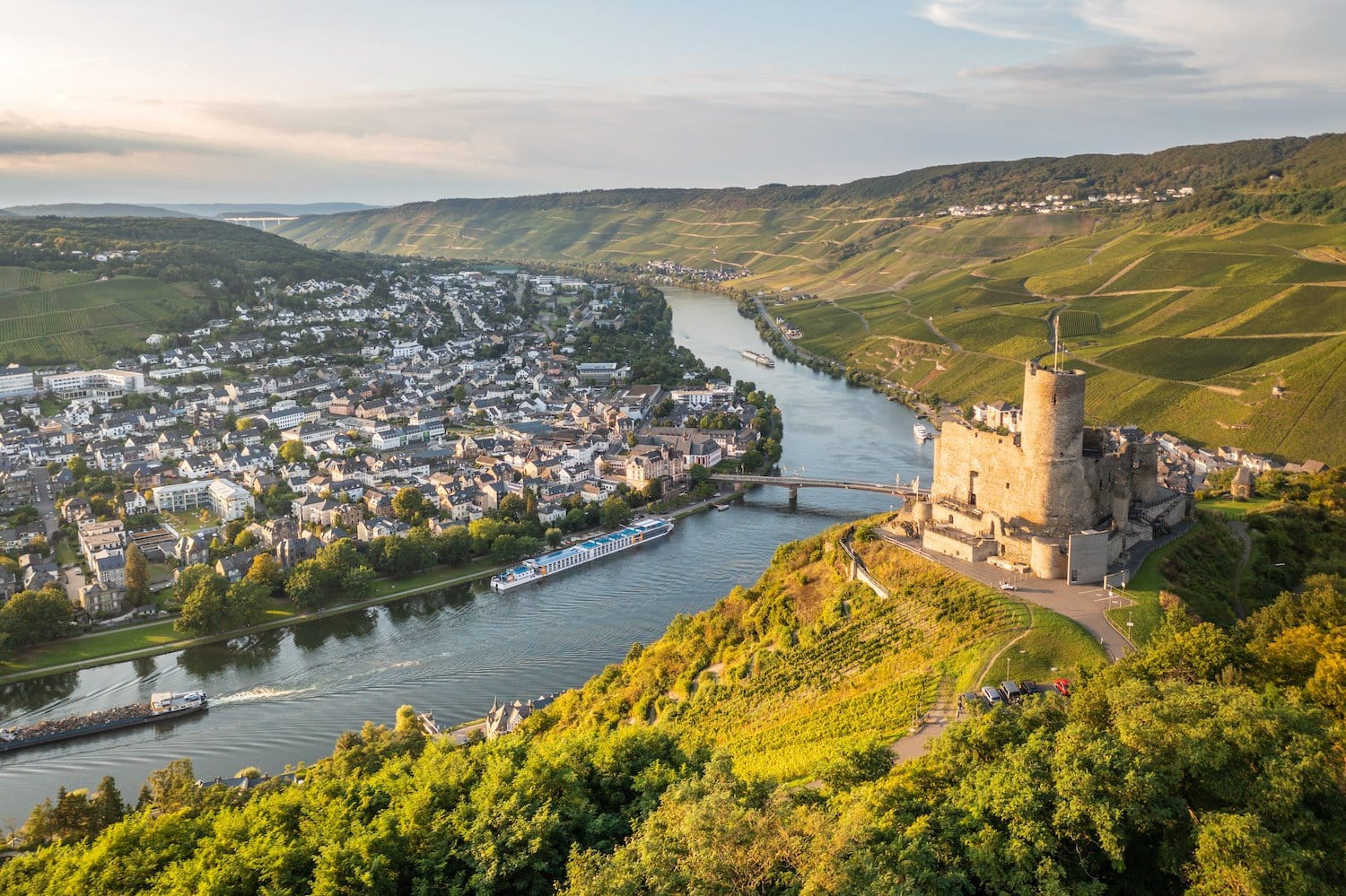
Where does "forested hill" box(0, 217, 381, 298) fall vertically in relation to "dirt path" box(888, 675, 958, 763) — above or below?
above

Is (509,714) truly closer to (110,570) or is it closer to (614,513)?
(110,570)

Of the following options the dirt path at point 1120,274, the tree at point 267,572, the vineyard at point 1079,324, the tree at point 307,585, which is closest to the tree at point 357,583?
the tree at point 307,585

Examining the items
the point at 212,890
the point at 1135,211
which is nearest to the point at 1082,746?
the point at 212,890

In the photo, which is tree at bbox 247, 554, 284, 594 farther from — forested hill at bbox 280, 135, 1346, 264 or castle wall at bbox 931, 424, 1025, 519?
forested hill at bbox 280, 135, 1346, 264

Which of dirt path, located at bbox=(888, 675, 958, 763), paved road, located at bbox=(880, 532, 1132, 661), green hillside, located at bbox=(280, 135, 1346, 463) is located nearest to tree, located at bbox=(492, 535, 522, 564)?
paved road, located at bbox=(880, 532, 1132, 661)

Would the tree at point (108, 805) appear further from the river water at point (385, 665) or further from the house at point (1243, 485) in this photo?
the house at point (1243, 485)

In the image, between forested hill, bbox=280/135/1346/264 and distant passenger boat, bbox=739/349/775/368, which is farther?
forested hill, bbox=280/135/1346/264
